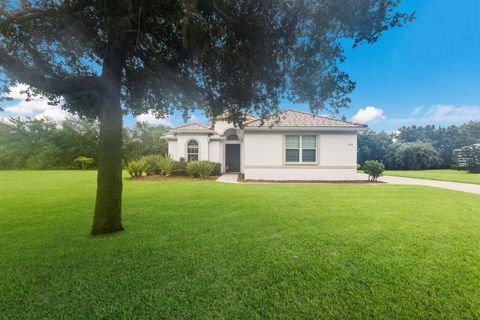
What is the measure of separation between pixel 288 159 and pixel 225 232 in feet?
34.2

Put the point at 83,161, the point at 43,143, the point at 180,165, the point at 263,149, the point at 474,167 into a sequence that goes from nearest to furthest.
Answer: the point at 263,149, the point at 180,165, the point at 474,167, the point at 83,161, the point at 43,143

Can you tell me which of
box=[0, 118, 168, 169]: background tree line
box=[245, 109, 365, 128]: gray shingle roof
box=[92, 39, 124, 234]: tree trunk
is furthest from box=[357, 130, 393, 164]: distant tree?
box=[92, 39, 124, 234]: tree trunk

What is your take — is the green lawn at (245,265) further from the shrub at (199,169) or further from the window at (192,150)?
the window at (192,150)

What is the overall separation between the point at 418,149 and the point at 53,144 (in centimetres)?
4879

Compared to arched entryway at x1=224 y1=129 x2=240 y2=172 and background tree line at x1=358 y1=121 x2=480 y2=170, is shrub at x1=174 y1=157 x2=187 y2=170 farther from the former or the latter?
background tree line at x1=358 y1=121 x2=480 y2=170

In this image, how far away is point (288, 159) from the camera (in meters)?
14.5

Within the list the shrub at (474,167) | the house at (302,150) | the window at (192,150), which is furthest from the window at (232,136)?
the shrub at (474,167)

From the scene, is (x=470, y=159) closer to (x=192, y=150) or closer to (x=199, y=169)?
(x=199, y=169)

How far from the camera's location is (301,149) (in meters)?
14.4

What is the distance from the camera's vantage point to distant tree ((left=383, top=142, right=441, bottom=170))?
1156 inches

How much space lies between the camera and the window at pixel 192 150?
17.8 m

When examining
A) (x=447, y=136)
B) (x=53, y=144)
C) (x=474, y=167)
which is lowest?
(x=474, y=167)

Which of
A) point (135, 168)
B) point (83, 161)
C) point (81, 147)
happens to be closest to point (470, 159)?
point (135, 168)

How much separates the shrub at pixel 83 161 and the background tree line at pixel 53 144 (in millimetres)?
447
